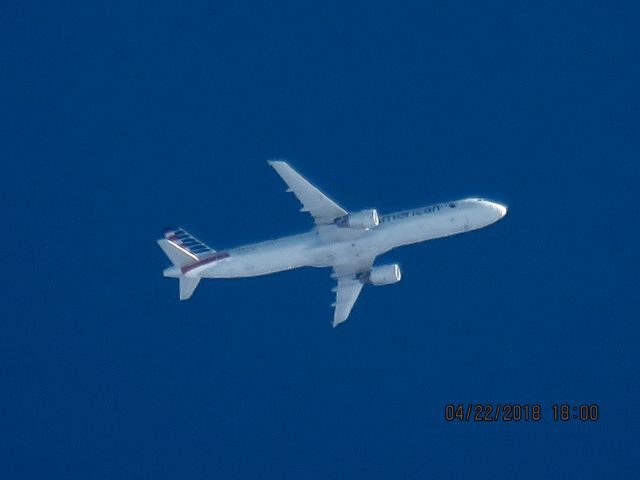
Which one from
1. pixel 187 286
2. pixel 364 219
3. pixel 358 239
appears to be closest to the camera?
pixel 364 219

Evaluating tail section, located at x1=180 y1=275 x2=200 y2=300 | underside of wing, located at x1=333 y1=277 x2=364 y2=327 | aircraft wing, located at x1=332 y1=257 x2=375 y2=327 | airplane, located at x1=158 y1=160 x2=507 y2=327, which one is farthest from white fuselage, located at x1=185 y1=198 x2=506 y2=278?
underside of wing, located at x1=333 y1=277 x2=364 y2=327

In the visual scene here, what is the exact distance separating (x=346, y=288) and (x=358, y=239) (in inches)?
251

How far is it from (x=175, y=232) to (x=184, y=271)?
418cm

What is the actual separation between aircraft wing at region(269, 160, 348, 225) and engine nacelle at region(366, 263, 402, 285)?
235 inches

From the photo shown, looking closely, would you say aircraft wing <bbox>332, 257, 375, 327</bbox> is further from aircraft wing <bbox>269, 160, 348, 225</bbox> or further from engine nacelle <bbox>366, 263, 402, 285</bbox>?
aircraft wing <bbox>269, 160, 348, 225</bbox>

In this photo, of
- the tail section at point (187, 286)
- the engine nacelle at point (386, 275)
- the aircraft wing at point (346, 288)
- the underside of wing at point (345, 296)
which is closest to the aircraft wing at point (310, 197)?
the aircraft wing at point (346, 288)

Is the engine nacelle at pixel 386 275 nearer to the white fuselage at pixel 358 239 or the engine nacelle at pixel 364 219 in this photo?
the white fuselage at pixel 358 239

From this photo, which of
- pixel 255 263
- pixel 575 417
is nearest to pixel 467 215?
pixel 255 263

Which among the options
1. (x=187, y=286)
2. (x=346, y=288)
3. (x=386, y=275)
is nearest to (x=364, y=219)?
(x=386, y=275)

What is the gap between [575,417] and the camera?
3012 inches

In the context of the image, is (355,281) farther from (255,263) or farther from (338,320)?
(255,263)

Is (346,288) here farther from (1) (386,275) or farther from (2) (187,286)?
(2) (187,286)

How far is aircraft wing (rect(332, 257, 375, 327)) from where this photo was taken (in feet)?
238

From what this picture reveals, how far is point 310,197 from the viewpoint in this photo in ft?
223
